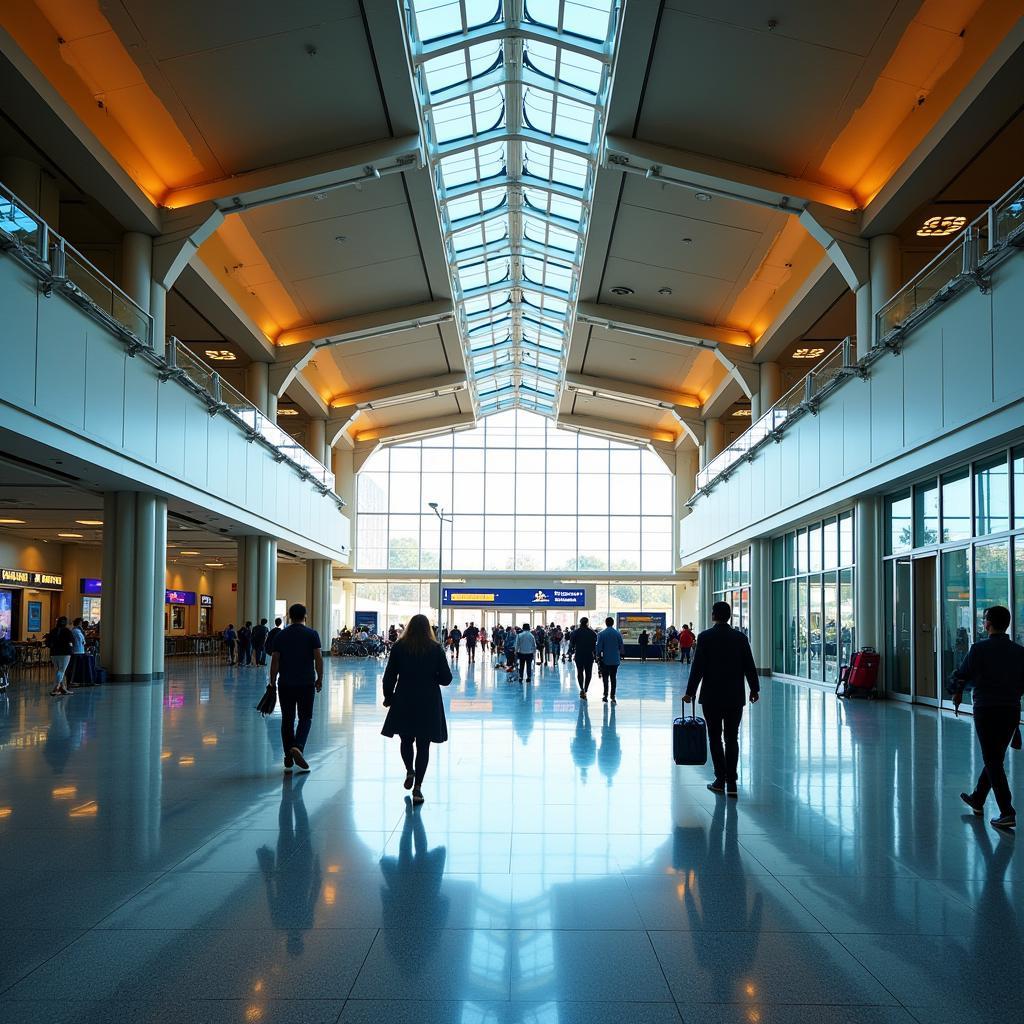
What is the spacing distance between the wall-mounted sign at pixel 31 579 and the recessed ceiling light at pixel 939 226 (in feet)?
95.0

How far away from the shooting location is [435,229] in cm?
2322

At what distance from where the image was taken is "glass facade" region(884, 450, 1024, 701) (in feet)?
45.6

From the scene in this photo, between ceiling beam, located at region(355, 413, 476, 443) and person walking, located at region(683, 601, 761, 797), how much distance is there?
38.1 meters

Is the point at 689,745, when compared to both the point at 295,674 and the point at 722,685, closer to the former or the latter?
the point at 722,685

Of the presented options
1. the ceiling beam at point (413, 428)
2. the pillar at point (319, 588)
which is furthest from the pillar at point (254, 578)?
the ceiling beam at point (413, 428)

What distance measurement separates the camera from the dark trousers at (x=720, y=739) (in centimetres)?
812

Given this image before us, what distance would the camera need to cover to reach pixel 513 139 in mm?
20109

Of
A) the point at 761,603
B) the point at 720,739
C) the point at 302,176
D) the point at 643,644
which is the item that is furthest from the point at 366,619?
the point at 720,739

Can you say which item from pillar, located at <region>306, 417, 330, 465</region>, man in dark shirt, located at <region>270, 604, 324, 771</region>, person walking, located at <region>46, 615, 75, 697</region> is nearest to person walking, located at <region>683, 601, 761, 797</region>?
man in dark shirt, located at <region>270, 604, 324, 771</region>

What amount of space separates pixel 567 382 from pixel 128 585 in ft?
69.1

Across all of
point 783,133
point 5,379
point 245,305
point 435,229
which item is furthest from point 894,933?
point 245,305

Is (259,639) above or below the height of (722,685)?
below

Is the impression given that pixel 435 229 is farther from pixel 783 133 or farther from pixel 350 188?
pixel 783 133

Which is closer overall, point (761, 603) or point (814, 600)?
point (814, 600)
